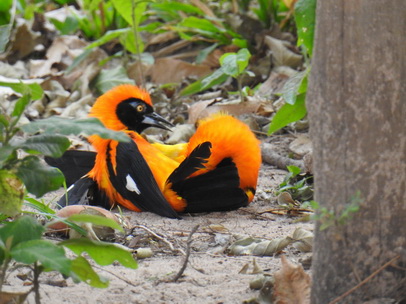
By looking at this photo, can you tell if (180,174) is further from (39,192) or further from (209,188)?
(39,192)

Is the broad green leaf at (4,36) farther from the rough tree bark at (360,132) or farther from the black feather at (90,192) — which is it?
the black feather at (90,192)

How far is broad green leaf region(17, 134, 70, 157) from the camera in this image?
2348 mm

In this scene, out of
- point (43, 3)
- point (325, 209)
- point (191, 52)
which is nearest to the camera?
point (325, 209)

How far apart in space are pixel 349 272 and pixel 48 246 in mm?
864

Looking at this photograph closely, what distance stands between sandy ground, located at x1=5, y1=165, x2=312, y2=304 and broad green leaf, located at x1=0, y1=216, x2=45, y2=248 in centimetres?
33

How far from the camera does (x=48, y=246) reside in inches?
90.0

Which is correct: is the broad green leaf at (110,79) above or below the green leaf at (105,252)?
below

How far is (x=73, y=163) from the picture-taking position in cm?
484

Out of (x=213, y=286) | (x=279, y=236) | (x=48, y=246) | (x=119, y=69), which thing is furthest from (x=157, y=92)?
(x=48, y=246)

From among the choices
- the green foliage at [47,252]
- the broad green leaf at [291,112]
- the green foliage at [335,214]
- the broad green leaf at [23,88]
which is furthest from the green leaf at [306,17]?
the green foliage at [47,252]

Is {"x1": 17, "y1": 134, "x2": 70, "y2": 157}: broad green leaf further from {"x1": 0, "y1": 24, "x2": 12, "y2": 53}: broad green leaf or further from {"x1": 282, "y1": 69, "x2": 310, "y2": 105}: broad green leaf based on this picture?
{"x1": 282, "y1": 69, "x2": 310, "y2": 105}: broad green leaf

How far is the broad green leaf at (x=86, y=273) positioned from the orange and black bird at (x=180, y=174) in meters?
1.67

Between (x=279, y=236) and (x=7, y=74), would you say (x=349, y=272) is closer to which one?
(x=279, y=236)

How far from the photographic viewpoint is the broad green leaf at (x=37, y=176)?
2.36 metres
